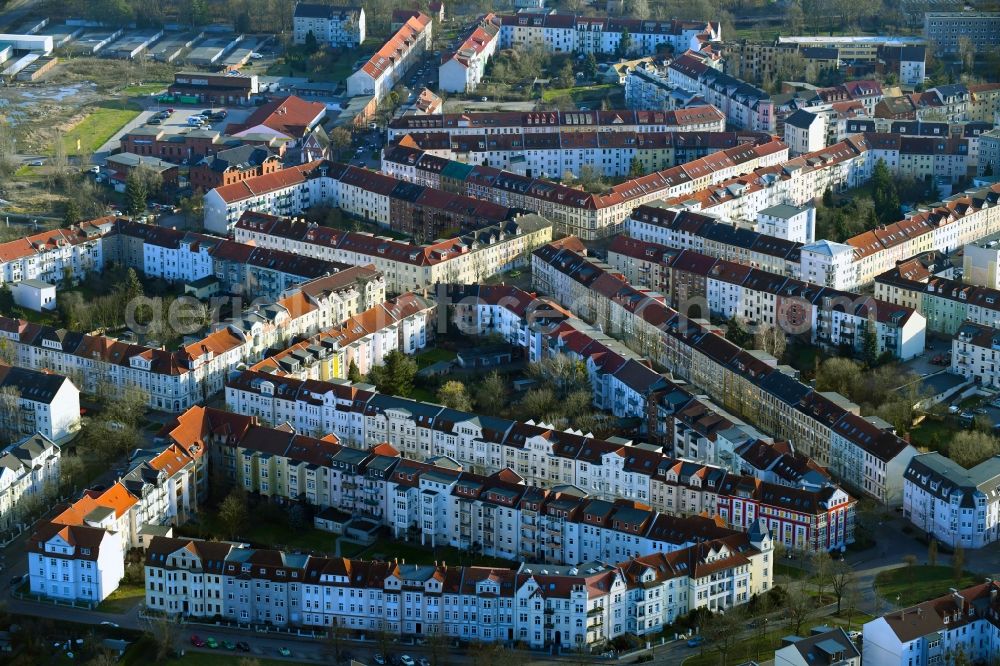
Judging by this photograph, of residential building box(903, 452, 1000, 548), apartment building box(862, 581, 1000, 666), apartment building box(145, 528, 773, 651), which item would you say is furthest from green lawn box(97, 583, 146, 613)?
residential building box(903, 452, 1000, 548)

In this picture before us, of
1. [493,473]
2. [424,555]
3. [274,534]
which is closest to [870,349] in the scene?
[493,473]

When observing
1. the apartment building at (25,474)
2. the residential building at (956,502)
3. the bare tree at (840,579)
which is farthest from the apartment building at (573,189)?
the bare tree at (840,579)

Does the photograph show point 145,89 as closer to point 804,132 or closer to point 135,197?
point 135,197

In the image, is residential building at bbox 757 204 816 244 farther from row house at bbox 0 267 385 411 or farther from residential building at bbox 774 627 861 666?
residential building at bbox 774 627 861 666

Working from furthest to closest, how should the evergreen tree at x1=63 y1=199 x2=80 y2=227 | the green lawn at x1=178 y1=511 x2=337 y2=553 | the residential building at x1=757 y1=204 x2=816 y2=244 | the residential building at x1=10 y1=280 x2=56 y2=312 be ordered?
the evergreen tree at x1=63 y1=199 x2=80 y2=227 → the residential building at x1=757 y1=204 x2=816 y2=244 → the residential building at x1=10 y1=280 x2=56 y2=312 → the green lawn at x1=178 y1=511 x2=337 y2=553

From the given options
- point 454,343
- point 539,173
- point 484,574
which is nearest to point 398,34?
point 539,173
